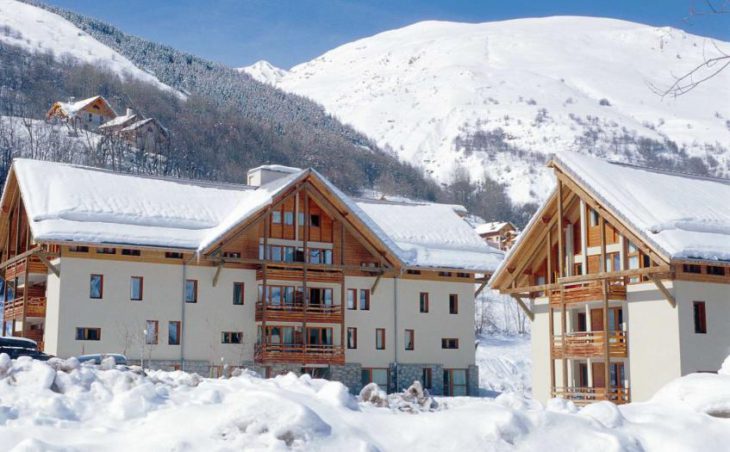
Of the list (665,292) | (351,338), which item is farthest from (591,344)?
(351,338)

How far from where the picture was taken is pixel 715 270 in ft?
107

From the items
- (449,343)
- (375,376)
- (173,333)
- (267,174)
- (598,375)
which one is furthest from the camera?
(267,174)

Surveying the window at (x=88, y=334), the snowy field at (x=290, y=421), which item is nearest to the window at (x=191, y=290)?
the window at (x=88, y=334)

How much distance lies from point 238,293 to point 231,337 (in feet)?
6.57

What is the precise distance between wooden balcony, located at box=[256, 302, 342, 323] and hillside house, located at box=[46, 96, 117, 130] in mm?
80361

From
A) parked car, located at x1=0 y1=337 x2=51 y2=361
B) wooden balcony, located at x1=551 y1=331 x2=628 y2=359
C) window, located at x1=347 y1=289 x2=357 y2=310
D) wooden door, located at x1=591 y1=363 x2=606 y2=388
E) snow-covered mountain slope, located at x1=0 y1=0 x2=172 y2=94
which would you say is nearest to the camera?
parked car, located at x1=0 y1=337 x2=51 y2=361

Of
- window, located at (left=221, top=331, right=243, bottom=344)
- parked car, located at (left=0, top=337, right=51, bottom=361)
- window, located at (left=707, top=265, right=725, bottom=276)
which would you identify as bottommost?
parked car, located at (left=0, top=337, right=51, bottom=361)

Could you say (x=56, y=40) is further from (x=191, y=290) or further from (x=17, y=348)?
(x=17, y=348)

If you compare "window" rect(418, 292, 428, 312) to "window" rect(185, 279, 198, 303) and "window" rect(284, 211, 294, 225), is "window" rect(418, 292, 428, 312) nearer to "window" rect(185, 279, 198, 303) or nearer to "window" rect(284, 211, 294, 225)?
"window" rect(284, 211, 294, 225)

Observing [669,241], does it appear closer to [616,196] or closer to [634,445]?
[616,196]

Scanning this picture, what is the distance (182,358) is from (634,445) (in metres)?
31.3

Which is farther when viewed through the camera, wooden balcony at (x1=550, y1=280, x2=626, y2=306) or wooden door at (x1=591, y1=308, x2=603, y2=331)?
wooden door at (x1=591, y1=308, x2=603, y2=331)

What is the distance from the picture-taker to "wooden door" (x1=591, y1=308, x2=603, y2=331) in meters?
35.7

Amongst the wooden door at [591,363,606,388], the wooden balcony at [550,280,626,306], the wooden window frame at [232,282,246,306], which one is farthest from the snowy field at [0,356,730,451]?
the wooden window frame at [232,282,246,306]
